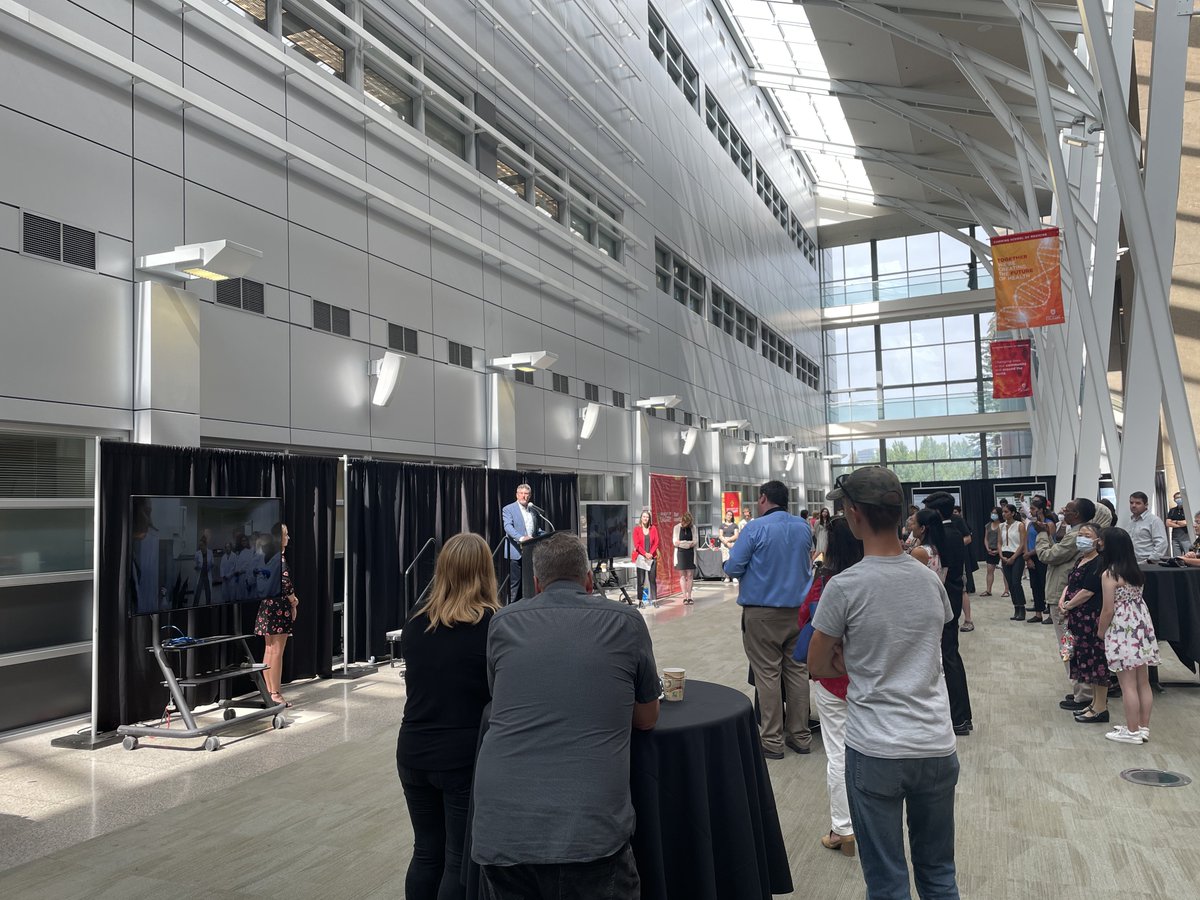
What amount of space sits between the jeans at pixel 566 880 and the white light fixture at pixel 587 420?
477 inches

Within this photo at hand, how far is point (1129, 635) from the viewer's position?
206 inches

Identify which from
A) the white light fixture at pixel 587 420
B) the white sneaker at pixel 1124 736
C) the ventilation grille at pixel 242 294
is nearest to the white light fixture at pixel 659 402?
the white light fixture at pixel 587 420

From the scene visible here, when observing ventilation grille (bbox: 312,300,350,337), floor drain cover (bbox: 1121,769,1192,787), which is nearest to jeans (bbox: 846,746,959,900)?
floor drain cover (bbox: 1121,769,1192,787)

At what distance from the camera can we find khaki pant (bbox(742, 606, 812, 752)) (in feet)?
16.7

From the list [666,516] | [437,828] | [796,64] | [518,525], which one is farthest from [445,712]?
[796,64]

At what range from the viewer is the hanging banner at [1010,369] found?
2212cm

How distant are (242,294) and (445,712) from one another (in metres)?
6.06

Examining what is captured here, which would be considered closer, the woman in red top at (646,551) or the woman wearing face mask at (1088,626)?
the woman wearing face mask at (1088,626)

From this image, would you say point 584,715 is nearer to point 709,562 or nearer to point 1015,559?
point 1015,559

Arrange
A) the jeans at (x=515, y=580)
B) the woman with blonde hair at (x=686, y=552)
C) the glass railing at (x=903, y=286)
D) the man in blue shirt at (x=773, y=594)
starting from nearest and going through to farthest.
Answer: the man in blue shirt at (x=773, y=594)
the jeans at (x=515, y=580)
the woman with blonde hair at (x=686, y=552)
the glass railing at (x=903, y=286)

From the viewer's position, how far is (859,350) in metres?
35.5

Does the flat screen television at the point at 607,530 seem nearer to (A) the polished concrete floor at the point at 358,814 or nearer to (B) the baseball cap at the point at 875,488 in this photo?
(A) the polished concrete floor at the point at 358,814

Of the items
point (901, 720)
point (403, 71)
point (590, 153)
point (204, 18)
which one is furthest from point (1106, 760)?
point (590, 153)

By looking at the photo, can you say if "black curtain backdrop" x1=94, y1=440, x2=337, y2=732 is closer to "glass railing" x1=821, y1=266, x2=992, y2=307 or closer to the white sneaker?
the white sneaker
